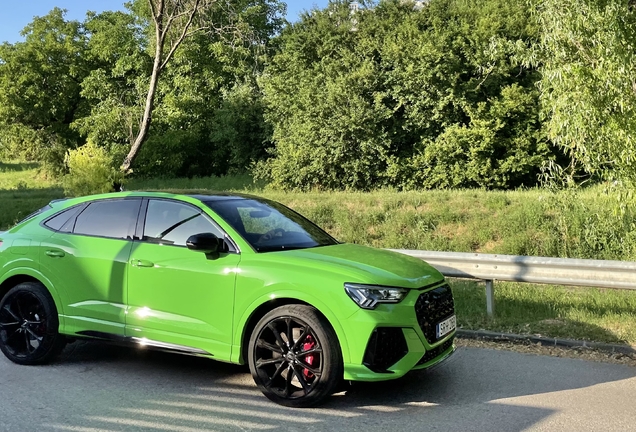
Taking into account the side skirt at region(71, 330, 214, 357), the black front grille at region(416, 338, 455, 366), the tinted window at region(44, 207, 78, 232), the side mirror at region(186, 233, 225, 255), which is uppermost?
the tinted window at region(44, 207, 78, 232)

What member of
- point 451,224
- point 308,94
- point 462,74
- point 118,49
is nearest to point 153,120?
point 118,49

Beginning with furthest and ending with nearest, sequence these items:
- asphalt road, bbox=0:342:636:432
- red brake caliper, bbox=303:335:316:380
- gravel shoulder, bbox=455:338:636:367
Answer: gravel shoulder, bbox=455:338:636:367 → red brake caliper, bbox=303:335:316:380 → asphalt road, bbox=0:342:636:432

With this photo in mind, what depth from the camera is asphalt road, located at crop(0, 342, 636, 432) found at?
4.24 metres

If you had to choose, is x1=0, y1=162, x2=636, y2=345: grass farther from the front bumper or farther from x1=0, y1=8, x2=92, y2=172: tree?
x1=0, y1=8, x2=92, y2=172: tree

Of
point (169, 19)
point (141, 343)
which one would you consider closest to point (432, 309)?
point (141, 343)

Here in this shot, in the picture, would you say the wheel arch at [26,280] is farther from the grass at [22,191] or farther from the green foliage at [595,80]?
the grass at [22,191]

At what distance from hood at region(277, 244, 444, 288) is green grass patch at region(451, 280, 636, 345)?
226 cm

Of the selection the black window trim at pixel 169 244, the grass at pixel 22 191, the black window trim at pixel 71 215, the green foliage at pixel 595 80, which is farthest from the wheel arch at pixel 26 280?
the grass at pixel 22 191

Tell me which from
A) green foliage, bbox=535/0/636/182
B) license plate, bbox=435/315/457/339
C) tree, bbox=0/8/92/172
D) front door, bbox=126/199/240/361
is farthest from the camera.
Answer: tree, bbox=0/8/92/172

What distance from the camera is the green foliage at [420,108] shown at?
76.5 feet

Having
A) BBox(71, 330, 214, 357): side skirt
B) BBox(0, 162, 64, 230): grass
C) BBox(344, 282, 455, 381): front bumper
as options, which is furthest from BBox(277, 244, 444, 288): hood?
BBox(0, 162, 64, 230): grass

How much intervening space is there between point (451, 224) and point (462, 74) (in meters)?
10.2

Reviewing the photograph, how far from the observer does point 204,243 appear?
16.1 ft

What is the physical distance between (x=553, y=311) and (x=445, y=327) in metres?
3.30
